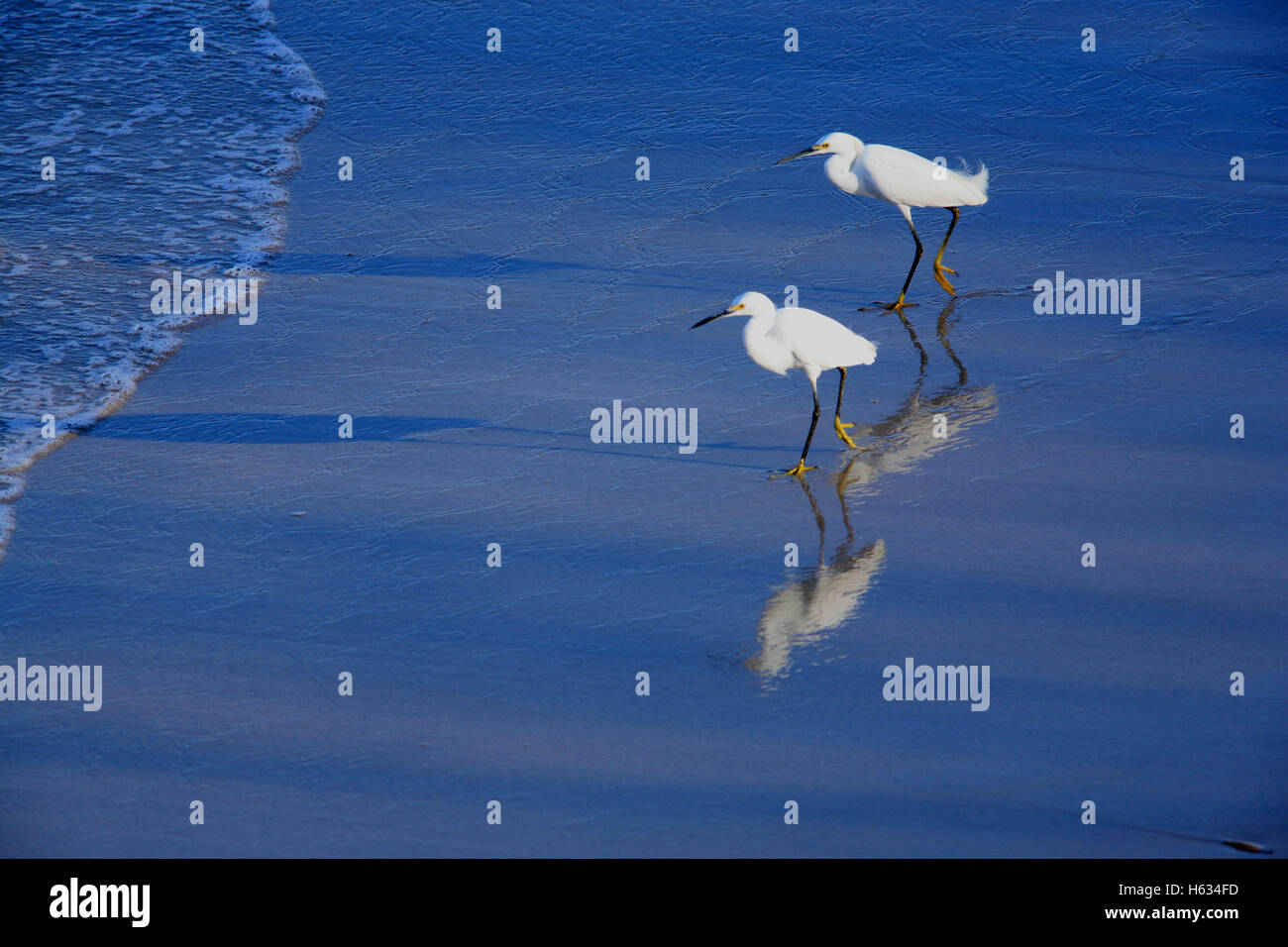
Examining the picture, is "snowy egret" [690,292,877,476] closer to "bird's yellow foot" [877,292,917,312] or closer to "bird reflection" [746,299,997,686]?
"bird reflection" [746,299,997,686]

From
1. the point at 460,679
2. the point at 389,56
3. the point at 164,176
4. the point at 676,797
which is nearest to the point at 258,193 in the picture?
the point at 164,176

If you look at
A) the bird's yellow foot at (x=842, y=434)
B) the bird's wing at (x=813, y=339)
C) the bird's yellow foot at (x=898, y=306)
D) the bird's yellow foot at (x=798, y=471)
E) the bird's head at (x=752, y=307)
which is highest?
the bird's yellow foot at (x=898, y=306)

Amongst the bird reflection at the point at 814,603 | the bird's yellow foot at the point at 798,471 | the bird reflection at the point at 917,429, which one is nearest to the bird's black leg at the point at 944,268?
the bird reflection at the point at 917,429

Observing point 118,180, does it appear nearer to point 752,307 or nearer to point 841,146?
point 841,146

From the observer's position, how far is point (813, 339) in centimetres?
571

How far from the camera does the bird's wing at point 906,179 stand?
23.7ft

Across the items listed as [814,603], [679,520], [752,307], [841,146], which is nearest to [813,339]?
[752,307]

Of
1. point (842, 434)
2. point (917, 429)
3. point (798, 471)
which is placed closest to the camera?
point (798, 471)

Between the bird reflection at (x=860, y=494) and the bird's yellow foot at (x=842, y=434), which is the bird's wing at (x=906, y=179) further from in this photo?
the bird's yellow foot at (x=842, y=434)

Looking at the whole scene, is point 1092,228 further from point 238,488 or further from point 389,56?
point 389,56

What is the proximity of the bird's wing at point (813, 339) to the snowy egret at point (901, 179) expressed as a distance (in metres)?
1.41

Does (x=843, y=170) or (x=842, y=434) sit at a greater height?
(x=843, y=170)

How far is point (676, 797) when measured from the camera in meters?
3.95

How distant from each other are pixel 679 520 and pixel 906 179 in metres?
2.88
